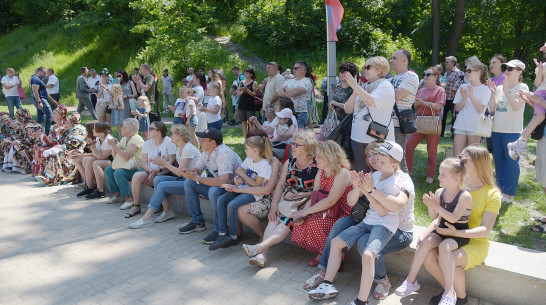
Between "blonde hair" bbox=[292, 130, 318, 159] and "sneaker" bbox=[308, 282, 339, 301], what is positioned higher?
"blonde hair" bbox=[292, 130, 318, 159]

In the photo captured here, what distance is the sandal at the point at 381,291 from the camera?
3.40 m

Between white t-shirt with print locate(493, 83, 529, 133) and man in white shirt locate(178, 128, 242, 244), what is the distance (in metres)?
3.20

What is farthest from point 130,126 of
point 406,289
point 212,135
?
point 406,289

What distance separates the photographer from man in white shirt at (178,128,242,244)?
15.8 ft

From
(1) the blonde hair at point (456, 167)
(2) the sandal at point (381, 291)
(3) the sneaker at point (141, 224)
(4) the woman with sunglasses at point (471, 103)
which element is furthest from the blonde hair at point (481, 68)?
(3) the sneaker at point (141, 224)

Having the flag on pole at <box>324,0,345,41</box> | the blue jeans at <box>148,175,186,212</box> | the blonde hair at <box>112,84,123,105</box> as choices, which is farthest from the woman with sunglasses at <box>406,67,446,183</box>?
the blonde hair at <box>112,84,123,105</box>

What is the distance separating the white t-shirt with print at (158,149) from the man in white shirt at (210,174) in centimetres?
77

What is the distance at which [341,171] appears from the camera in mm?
3889

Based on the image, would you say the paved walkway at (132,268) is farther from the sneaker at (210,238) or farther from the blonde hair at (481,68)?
the blonde hair at (481,68)

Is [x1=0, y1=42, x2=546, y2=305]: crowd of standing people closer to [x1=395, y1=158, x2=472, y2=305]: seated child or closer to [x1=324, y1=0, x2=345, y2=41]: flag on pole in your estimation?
[x1=395, y1=158, x2=472, y2=305]: seated child

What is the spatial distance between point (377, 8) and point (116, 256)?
803 inches

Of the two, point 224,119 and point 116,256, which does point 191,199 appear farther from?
point 224,119

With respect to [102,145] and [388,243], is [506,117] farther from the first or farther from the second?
[102,145]

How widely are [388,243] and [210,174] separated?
8.38 ft
